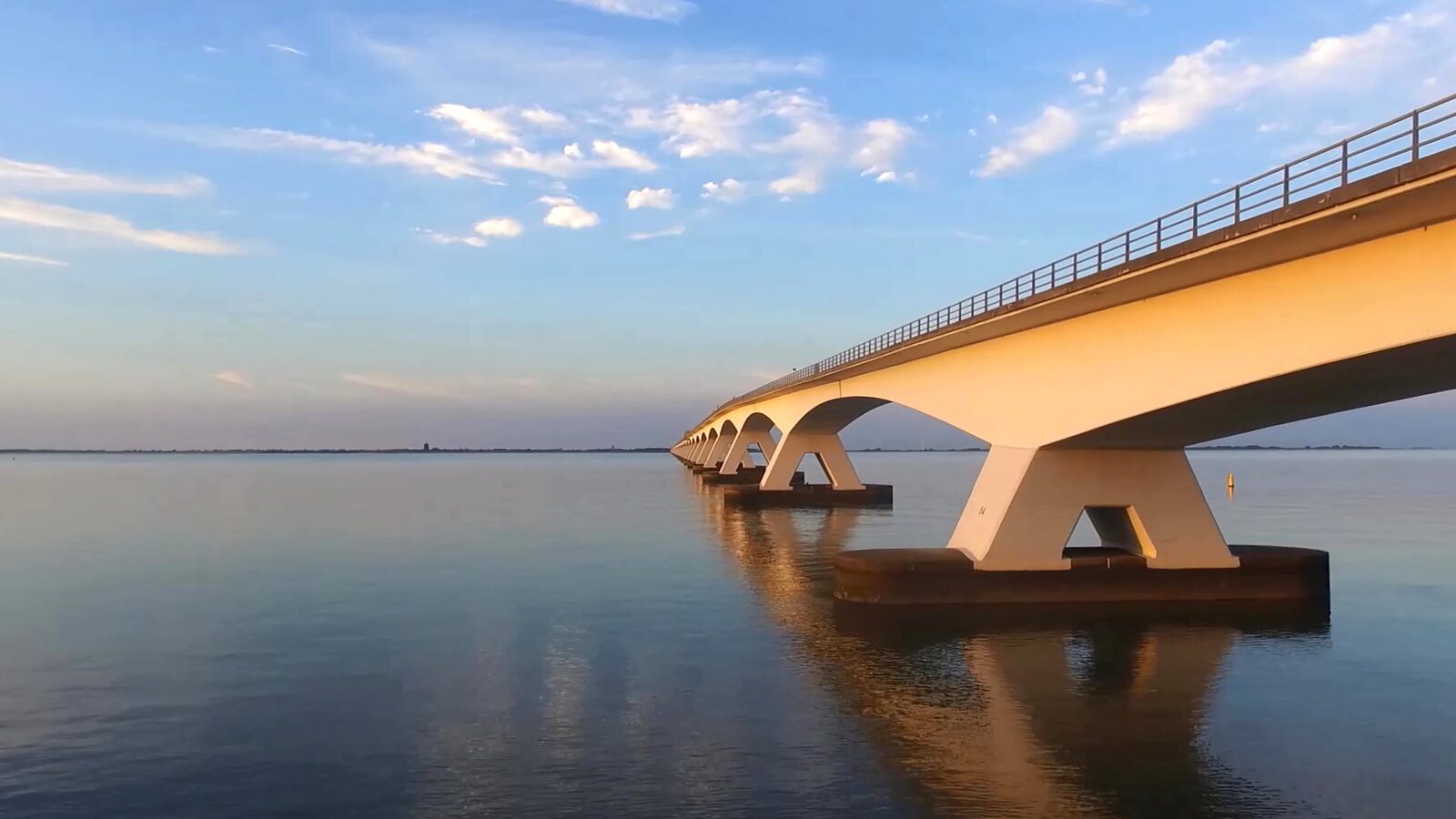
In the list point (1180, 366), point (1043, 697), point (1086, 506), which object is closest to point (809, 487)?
point (1086, 506)

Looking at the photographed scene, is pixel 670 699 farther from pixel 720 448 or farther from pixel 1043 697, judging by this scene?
pixel 720 448

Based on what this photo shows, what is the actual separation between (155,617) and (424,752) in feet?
46.4

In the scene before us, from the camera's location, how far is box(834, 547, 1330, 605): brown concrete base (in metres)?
23.6

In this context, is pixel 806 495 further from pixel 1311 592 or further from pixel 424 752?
pixel 424 752

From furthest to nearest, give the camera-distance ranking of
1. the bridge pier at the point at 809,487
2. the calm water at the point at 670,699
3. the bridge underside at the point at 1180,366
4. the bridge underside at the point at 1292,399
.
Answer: the bridge pier at the point at 809,487 → the bridge underside at the point at 1292,399 → the bridge underside at the point at 1180,366 → the calm water at the point at 670,699

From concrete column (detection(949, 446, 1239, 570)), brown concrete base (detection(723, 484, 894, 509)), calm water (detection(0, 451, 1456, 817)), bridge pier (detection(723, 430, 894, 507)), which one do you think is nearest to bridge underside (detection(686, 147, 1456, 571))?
concrete column (detection(949, 446, 1239, 570))

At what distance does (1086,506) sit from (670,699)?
500 inches

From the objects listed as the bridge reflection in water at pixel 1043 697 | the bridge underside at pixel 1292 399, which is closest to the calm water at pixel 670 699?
the bridge reflection in water at pixel 1043 697

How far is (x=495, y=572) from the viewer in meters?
31.5

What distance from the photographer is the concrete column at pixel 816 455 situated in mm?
64062

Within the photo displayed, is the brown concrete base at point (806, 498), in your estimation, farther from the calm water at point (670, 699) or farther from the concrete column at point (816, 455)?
the calm water at point (670, 699)

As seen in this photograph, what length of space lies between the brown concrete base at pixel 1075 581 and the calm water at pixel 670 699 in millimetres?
1133

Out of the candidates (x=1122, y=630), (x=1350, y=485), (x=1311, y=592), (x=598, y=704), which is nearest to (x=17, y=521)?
(x=598, y=704)

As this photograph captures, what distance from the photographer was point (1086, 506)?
24.4 metres
